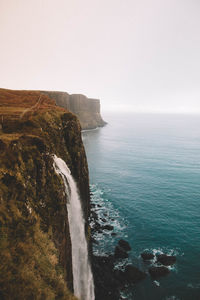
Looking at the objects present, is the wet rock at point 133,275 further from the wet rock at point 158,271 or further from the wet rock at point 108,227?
the wet rock at point 108,227

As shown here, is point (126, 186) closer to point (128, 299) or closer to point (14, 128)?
point (128, 299)

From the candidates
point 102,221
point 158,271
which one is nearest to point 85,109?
point 102,221

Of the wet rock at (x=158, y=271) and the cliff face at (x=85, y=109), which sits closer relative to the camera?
the wet rock at (x=158, y=271)

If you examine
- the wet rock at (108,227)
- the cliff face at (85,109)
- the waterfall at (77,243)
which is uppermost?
the cliff face at (85,109)

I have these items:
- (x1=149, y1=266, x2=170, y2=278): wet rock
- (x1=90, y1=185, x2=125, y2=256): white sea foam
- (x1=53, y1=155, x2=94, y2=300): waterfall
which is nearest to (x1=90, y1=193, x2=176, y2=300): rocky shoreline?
(x1=149, y1=266, x2=170, y2=278): wet rock

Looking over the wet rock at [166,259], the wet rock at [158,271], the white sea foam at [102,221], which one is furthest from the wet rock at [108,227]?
the wet rock at [158,271]

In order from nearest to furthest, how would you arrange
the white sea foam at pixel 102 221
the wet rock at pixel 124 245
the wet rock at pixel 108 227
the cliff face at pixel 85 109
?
the wet rock at pixel 124 245
the white sea foam at pixel 102 221
the wet rock at pixel 108 227
the cliff face at pixel 85 109

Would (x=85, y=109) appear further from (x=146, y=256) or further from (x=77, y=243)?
(x=77, y=243)
